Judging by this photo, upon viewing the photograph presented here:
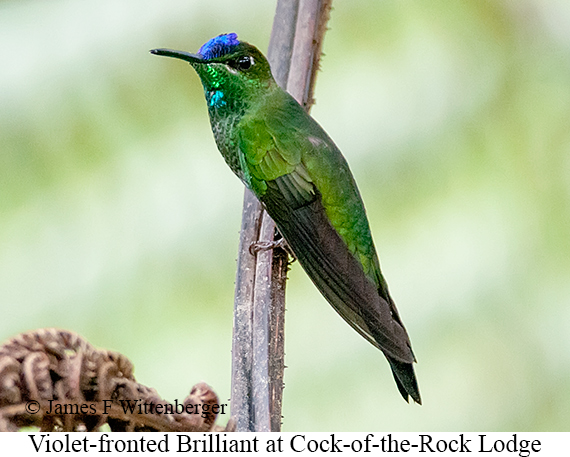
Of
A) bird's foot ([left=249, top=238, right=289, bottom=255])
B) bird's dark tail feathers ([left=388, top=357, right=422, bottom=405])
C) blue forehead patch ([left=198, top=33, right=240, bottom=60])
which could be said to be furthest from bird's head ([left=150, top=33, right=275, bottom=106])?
bird's dark tail feathers ([left=388, top=357, right=422, bottom=405])

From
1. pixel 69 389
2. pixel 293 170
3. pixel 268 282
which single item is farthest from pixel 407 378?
pixel 69 389

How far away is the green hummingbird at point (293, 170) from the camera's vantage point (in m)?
0.84

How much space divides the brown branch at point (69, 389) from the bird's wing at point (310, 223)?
0.32m

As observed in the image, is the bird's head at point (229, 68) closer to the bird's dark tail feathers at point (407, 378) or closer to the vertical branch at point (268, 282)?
the vertical branch at point (268, 282)

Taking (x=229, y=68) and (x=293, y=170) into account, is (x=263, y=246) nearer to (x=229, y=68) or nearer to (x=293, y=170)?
(x=293, y=170)

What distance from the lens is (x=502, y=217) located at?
1.34 m

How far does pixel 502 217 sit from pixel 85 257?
2.79 feet

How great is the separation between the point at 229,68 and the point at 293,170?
0.54ft

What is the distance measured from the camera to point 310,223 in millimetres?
860

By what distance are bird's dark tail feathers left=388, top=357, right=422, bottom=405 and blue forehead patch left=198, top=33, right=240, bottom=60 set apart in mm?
450

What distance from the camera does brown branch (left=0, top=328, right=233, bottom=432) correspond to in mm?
479

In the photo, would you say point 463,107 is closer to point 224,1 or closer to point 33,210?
point 224,1

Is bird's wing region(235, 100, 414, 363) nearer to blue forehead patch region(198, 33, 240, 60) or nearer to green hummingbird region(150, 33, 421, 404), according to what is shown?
green hummingbird region(150, 33, 421, 404)

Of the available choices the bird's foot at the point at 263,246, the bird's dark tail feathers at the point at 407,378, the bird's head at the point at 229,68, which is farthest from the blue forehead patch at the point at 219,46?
the bird's dark tail feathers at the point at 407,378
